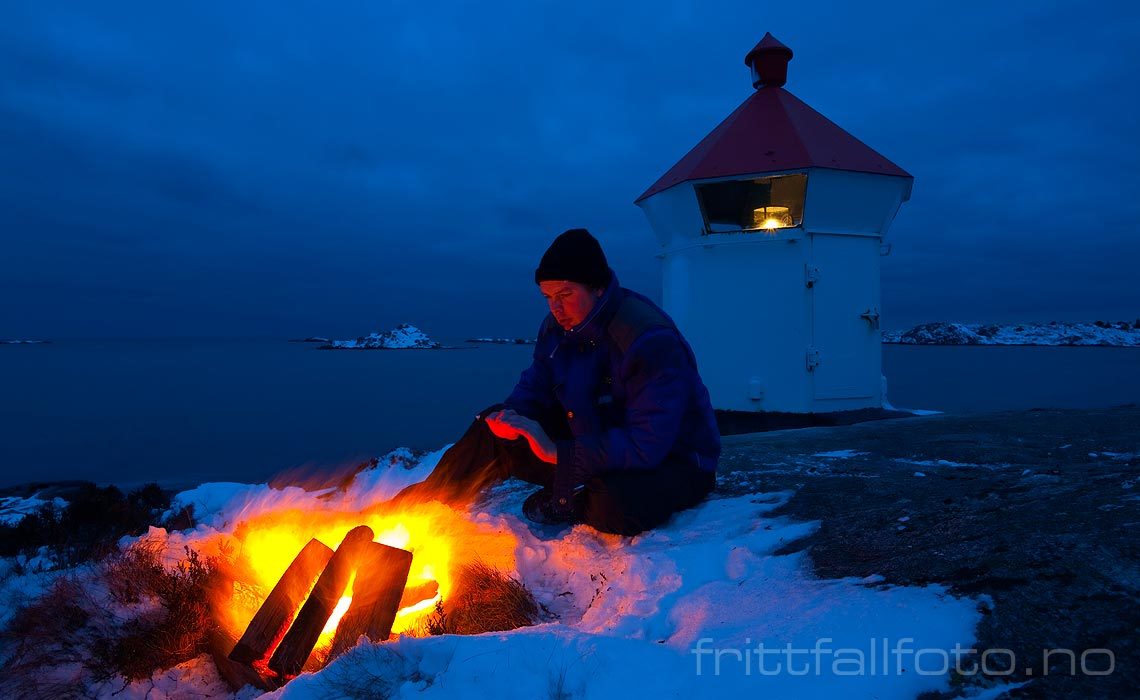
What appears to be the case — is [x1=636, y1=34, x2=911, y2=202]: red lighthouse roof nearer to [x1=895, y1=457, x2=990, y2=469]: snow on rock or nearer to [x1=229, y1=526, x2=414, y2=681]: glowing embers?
[x1=895, y1=457, x2=990, y2=469]: snow on rock

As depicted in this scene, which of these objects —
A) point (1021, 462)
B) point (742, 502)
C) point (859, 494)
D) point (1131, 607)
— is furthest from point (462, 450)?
point (1021, 462)

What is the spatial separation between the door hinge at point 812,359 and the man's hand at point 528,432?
303 inches

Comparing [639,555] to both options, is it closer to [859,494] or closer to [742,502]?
[742,502]

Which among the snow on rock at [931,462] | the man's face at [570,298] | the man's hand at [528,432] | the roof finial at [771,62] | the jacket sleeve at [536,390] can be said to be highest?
the roof finial at [771,62]

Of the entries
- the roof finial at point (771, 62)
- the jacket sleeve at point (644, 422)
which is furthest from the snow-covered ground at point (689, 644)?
the roof finial at point (771, 62)

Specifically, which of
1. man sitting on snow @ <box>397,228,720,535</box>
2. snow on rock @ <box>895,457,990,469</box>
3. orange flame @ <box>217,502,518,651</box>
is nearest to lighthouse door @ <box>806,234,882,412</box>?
snow on rock @ <box>895,457,990,469</box>

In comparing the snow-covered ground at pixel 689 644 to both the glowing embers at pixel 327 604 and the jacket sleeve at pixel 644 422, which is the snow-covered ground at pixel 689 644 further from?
the jacket sleeve at pixel 644 422

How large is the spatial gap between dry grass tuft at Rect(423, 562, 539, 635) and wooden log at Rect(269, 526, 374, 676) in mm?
557

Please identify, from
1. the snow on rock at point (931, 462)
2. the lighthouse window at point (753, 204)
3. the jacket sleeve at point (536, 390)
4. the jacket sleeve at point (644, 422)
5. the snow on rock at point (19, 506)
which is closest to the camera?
the jacket sleeve at point (644, 422)

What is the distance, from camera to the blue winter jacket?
370 cm

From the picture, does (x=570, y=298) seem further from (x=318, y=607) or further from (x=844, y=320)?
(x=844, y=320)

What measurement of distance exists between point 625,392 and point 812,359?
7.39 m

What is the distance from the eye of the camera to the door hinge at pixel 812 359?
1043cm

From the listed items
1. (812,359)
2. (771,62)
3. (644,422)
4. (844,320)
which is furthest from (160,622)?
(771,62)
